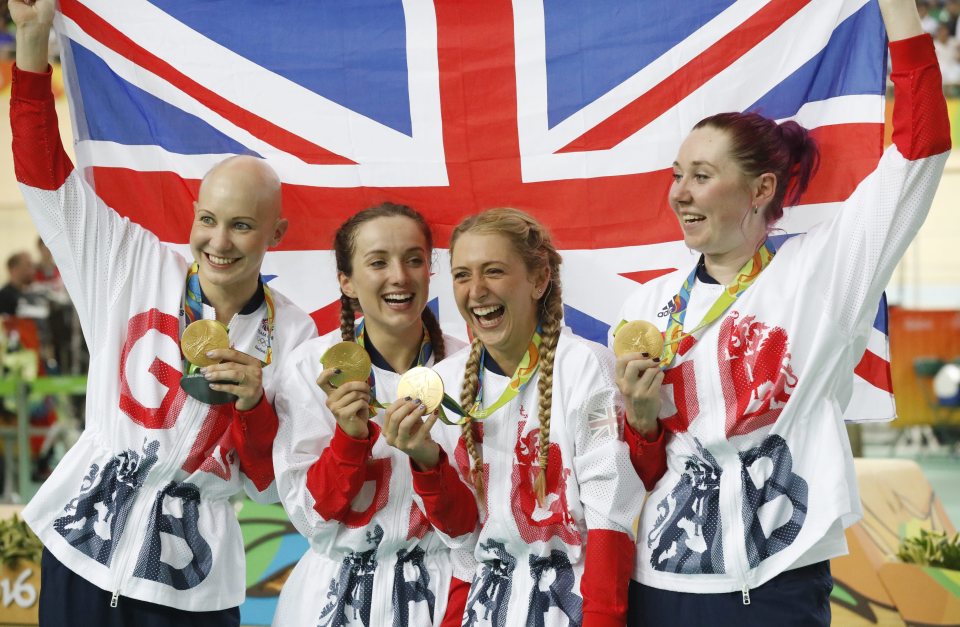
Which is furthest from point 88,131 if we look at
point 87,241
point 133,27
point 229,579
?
point 229,579

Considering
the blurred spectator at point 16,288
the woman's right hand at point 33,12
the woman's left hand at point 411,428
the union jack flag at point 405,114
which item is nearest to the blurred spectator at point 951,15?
the blurred spectator at point 16,288

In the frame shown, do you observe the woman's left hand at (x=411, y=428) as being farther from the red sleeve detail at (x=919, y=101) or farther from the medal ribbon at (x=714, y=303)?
the red sleeve detail at (x=919, y=101)

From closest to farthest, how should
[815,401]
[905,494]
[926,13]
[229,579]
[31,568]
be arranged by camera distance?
[815,401] → [229,579] → [31,568] → [905,494] → [926,13]

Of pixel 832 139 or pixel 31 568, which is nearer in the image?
pixel 832 139

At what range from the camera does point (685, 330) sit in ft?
8.23

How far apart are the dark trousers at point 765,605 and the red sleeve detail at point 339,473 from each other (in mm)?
744

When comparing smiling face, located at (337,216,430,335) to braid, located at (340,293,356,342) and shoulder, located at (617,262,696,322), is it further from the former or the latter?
shoulder, located at (617,262,696,322)

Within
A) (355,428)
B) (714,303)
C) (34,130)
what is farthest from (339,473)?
(34,130)

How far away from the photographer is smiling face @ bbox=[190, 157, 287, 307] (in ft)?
9.16

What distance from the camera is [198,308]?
2842 mm

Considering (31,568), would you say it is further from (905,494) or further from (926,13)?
(926,13)

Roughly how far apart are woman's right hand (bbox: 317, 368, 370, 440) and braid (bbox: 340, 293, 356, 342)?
30 centimetres

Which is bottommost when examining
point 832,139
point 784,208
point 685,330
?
point 685,330

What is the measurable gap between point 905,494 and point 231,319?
141 inches
